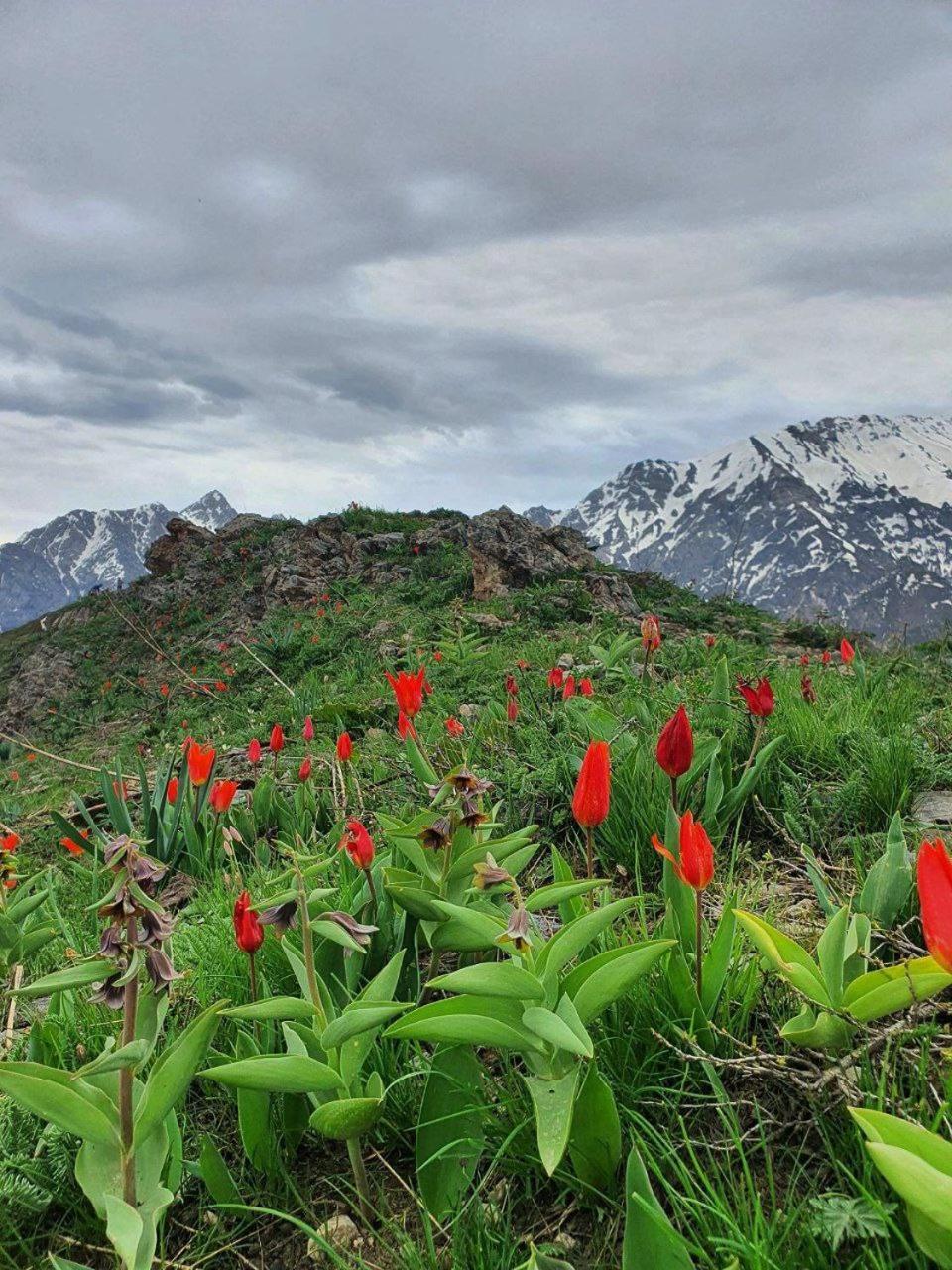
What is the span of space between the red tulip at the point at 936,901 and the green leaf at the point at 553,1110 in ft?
1.95

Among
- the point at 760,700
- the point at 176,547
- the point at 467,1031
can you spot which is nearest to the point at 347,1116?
the point at 467,1031

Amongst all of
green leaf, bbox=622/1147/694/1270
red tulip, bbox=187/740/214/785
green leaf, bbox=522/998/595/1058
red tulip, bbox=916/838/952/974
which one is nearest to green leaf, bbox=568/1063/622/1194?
green leaf, bbox=522/998/595/1058

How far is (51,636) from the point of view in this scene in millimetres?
21656

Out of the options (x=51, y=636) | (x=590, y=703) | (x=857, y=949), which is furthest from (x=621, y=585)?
(x=51, y=636)

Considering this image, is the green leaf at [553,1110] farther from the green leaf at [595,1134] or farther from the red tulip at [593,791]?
the red tulip at [593,791]

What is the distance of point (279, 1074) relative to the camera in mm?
1171

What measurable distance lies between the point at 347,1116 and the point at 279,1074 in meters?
0.14

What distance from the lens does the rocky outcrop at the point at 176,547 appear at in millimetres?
22594

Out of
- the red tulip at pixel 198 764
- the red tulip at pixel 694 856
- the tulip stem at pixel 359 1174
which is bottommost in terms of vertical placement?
the tulip stem at pixel 359 1174

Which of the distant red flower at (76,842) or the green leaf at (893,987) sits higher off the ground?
the green leaf at (893,987)

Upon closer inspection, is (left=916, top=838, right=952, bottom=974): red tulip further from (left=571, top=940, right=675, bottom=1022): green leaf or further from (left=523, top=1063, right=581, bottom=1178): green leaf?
(left=523, top=1063, right=581, bottom=1178): green leaf

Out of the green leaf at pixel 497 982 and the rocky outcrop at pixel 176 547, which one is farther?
the rocky outcrop at pixel 176 547

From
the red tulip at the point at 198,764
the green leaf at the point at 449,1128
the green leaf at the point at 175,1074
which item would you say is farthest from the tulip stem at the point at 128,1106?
the red tulip at the point at 198,764

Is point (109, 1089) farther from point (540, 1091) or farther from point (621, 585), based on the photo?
point (621, 585)
